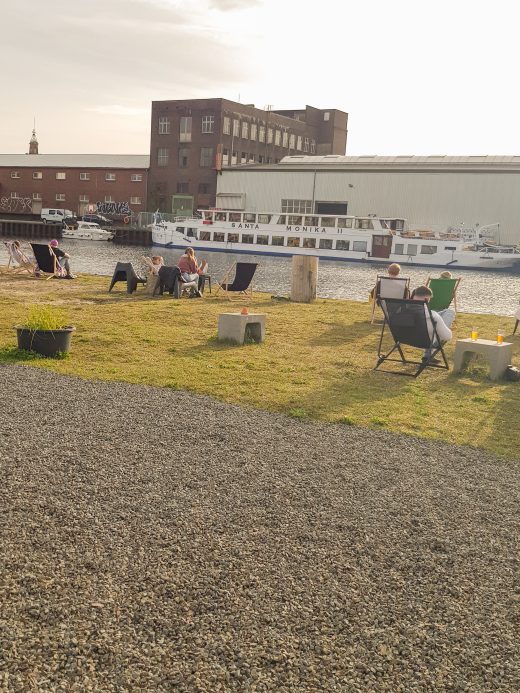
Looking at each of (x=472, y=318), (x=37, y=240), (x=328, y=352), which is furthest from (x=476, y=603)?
(x=37, y=240)

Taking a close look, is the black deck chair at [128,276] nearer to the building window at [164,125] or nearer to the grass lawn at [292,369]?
the grass lawn at [292,369]

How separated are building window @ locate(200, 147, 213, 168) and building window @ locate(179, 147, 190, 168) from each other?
1677mm

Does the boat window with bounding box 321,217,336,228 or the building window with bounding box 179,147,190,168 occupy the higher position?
the building window with bounding box 179,147,190,168

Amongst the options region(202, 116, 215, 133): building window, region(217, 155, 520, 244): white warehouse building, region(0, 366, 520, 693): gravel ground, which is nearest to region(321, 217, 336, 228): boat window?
region(217, 155, 520, 244): white warehouse building

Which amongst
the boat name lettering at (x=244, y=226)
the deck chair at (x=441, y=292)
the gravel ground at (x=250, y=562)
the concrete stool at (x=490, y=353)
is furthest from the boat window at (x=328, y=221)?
the gravel ground at (x=250, y=562)

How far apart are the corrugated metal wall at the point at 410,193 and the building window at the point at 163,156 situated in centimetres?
1020

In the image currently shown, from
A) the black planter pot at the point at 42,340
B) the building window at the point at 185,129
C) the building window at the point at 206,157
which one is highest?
the building window at the point at 185,129

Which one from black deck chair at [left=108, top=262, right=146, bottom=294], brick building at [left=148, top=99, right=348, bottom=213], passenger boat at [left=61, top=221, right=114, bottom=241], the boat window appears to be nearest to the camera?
black deck chair at [left=108, top=262, right=146, bottom=294]

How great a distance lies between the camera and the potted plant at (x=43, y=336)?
9203 millimetres

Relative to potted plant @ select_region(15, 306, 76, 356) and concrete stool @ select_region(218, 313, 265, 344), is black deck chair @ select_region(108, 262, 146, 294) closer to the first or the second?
concrete stool @ select_region(218, 313, 265, 344)

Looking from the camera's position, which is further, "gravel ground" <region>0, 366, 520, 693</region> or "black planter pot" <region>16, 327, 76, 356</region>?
"black planter pot" <region>16, 327, 76, 356</region>

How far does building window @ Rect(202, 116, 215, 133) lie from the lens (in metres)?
73.0

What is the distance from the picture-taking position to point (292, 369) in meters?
9.36

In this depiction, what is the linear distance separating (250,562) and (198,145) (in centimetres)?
7295
